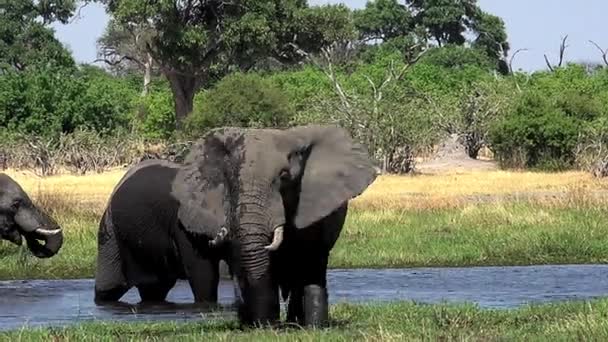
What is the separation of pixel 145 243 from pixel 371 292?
2.69m

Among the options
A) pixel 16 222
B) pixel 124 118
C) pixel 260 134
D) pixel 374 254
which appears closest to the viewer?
pixel 260 134

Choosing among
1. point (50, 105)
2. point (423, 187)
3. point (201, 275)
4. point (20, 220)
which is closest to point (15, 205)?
point (20, 220)

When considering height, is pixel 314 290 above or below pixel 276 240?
below

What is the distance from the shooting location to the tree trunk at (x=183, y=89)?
4975 centimetres

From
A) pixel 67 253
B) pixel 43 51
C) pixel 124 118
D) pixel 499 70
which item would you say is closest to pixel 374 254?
pixel 67 253

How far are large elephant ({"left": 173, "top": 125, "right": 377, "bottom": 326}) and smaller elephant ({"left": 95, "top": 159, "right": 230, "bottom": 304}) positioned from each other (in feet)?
8.12

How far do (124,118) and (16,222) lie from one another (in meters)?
33.8

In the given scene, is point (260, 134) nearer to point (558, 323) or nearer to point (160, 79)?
point (558, 323)

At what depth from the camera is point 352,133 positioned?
37812 millimetres

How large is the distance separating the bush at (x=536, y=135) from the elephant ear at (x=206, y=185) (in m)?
28.4

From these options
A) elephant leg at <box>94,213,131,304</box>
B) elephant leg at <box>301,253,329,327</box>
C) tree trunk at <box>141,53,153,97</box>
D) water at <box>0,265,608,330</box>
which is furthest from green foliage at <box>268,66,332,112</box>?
elephant leg at <box>301,253,329,327</box>

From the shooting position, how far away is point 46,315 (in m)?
14.5

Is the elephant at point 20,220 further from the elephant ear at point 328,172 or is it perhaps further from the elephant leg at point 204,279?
the elephant ear at point 328,172

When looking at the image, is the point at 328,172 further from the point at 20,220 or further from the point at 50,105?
the point at 50,105
